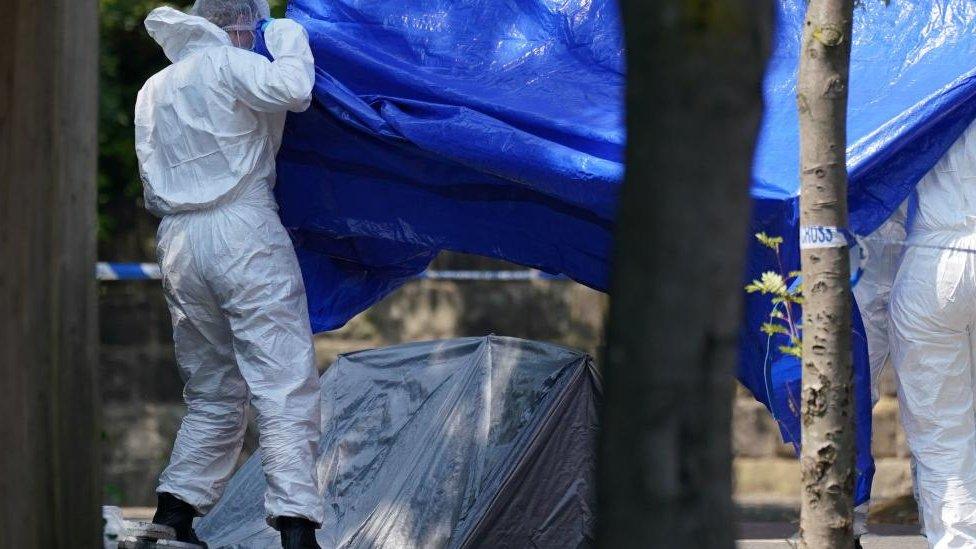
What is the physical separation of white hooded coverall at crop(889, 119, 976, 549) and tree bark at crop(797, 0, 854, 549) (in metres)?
1.18

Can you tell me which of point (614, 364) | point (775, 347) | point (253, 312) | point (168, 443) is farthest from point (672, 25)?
point (168, 443)

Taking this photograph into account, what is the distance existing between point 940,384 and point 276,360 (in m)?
2.12

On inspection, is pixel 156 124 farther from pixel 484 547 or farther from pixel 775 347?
pixel 775 347

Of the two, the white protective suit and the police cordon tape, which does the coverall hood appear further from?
the police cordon tape

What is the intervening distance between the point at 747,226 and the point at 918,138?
8.60 feet

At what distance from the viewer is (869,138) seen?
15.2 ft

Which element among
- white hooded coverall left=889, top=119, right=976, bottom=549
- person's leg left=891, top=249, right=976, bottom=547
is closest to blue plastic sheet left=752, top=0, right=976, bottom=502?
white hooded coverall left=889, top=119, right=976, bottom=549

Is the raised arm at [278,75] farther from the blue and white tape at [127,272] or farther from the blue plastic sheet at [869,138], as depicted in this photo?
the blue and white tape at [127,272]

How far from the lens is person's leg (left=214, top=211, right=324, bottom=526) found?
4641mm

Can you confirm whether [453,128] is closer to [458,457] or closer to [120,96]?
[458,457]

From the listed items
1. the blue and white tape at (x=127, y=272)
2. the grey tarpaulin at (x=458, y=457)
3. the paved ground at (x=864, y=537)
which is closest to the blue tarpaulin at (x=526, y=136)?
the grey tarpaulin at (x=458, y=457)

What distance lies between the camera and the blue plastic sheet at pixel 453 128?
479 centimetres

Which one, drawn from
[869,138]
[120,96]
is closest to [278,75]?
[869,138]

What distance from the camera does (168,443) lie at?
315 inches
